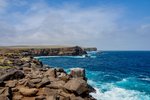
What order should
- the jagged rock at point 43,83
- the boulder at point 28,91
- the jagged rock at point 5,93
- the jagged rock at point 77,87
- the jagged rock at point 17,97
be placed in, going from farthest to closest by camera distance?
the jagged rock at point 43,83 → the jagged rock at point 77,87 → the boulder at point 28,91 → the jagged rock at point 17,97 → the jagged rock at point 5,93

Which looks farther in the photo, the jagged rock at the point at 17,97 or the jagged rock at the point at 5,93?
the jagged rock at the point at 17,97

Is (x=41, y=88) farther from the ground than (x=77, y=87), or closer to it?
closer to it

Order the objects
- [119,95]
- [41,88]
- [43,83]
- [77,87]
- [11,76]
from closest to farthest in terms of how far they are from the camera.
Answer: [77,87] → [41,88] → [43,83] → [11,76] → [119,95]

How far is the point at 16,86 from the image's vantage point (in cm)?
2780

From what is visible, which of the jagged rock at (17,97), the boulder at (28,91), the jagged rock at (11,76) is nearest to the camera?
the jagged rock at (17,97)

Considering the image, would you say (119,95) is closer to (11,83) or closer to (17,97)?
(11,83)

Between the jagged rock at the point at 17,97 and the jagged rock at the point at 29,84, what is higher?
the jagged rock at the point at 29,84

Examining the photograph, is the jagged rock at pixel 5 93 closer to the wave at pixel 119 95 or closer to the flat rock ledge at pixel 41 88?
the flat rock ledge at pixel 41 88

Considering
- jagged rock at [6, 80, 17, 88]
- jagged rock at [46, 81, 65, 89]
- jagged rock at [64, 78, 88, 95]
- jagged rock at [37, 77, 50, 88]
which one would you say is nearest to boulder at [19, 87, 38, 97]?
jagged rock at [37, 77, 50, 88]

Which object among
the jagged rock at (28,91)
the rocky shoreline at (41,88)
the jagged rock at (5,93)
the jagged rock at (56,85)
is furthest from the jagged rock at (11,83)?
the jagged rock at (56,85)

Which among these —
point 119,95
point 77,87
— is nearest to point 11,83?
point 77,87

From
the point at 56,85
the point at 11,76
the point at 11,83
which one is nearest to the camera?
the point at 56,85

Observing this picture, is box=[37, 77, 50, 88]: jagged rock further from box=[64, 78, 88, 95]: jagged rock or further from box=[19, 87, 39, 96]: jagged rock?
box=[64, 78, 88, 95]: jagged rock

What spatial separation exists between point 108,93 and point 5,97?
24.5 m
